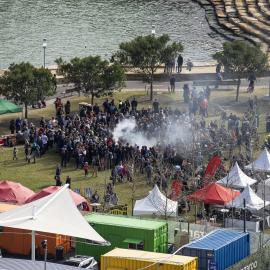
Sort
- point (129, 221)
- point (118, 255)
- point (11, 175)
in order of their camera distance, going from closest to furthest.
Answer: point (118, 255) → point (129, 221) → point (11, 175)

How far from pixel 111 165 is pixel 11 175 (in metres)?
3.93

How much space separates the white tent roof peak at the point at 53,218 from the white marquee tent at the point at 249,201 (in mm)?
6964

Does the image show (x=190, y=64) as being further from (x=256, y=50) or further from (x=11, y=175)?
(x=11, y=175)

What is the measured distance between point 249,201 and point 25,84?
710 inches

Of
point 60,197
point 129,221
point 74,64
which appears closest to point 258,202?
point 129,221

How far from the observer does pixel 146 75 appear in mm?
66312

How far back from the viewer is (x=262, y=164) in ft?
166

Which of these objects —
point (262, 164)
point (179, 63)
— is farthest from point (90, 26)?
point (262, 164)

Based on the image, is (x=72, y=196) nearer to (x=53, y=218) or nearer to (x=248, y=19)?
(x=53, y=218)

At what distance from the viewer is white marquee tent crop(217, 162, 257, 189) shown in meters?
48.4

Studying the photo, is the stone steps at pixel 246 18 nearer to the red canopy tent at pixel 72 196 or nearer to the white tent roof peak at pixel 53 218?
the red canopy tent at pixel 72 196

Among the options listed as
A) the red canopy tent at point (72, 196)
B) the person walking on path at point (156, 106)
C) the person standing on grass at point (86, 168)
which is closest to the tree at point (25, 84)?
the person walking on path at point (156, 106)

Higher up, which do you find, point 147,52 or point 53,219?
point 147,52

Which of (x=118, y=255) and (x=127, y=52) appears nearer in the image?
(x=118, y=255)
